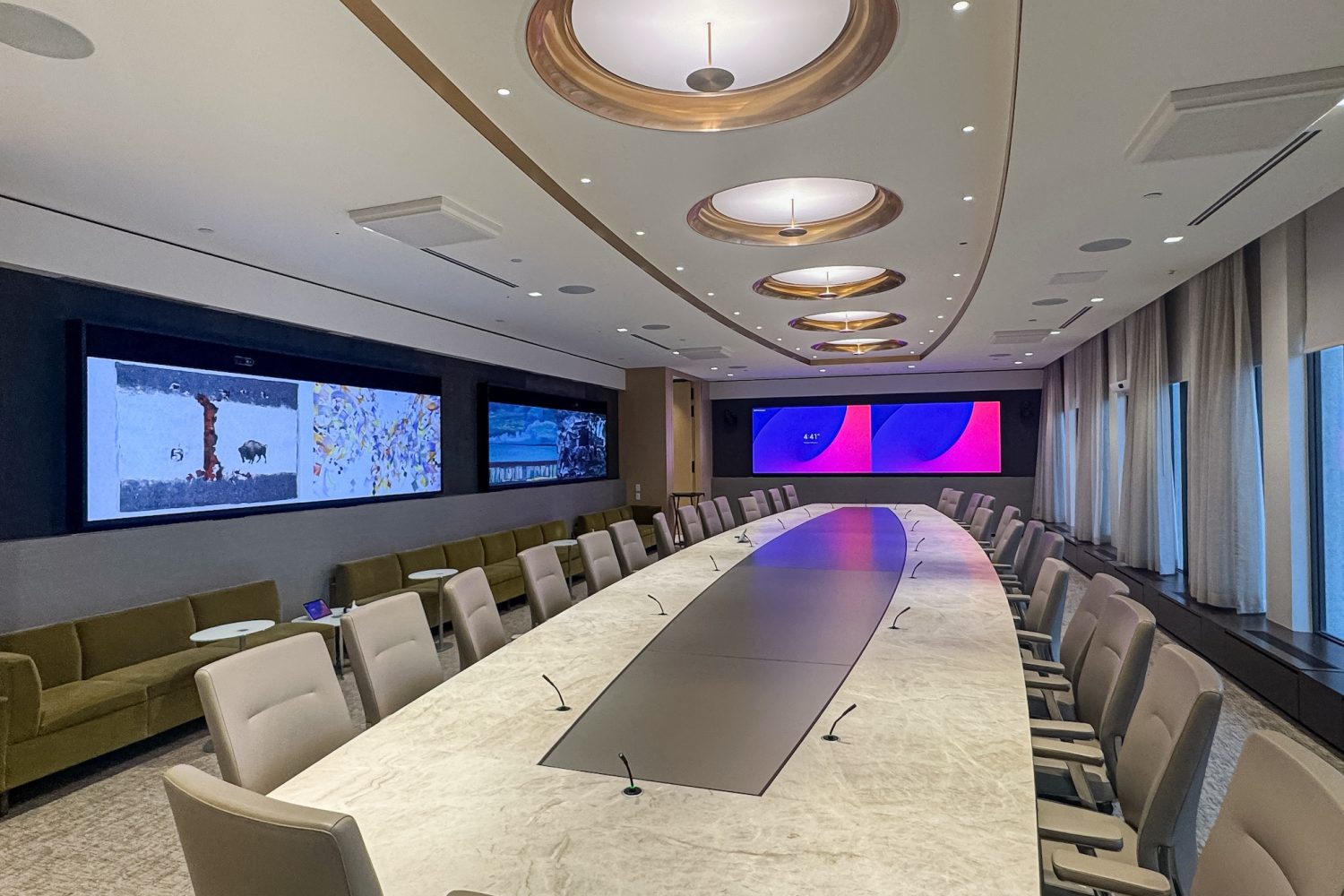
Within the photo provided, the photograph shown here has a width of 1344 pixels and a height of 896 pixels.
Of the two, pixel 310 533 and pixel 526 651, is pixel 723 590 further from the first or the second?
pixel 310 533

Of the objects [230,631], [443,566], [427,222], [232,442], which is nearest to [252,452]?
[232,442]

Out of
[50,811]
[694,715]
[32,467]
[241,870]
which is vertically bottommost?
[50,811]

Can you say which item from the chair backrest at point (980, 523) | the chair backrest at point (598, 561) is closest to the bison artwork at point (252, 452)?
the chair backrest at point (598, 561)

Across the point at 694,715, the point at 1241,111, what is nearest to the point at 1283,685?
the point at 1241,111

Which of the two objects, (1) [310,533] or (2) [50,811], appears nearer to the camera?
(2) [50,811]

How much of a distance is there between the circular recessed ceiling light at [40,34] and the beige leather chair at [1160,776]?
12.4 feet

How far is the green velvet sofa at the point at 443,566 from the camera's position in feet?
20.5

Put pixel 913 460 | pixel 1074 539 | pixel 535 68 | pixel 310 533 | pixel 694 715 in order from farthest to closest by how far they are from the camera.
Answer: pixel 913 460
pixel 1074 539
pixel 310 533
pixel 535 68
pixel 694 715

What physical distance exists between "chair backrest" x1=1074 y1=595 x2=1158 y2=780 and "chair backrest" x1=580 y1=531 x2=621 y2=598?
8.92 feet

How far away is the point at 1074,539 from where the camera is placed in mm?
10570

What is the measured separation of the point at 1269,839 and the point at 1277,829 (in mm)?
34

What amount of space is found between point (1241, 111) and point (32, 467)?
637 cm

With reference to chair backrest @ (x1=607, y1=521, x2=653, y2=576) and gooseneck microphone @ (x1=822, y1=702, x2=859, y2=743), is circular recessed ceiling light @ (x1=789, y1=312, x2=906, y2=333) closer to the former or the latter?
chair backrest @ (x1=607, y1=521, x2=653, y2=576)

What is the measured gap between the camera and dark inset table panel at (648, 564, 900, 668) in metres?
3.01
